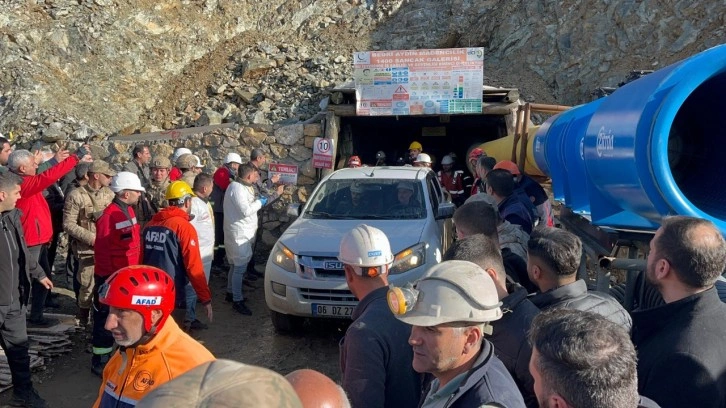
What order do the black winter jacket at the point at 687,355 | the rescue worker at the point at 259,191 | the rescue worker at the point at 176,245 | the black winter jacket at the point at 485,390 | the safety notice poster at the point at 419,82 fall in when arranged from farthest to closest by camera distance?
the safety notice poster at the point at 419,82 < the rescue worker at the point at 259,191 < the rescue worker at the point at 176,245 < the black winter jacket at the point at 687,355 < the black winter jacket at the point at 485,390

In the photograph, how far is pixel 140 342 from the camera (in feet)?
8.73

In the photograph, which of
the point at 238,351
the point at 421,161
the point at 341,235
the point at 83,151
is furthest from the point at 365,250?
the point at 421,161

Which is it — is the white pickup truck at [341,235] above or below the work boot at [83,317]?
above

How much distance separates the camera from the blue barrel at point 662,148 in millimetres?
2613

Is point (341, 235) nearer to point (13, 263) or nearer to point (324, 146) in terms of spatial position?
point (13, 263)

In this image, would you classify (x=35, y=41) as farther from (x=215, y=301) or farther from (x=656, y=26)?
(x=656, y=26)

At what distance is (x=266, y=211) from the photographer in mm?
10656

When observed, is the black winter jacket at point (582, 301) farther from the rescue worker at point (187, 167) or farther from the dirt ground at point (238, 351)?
the rescue worker at point (187, 167)

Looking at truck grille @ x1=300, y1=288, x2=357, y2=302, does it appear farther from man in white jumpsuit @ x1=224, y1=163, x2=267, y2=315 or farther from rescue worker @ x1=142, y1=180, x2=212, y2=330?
man in white jumpsuit @ x1=224, y1=163, x2=267, y2=315

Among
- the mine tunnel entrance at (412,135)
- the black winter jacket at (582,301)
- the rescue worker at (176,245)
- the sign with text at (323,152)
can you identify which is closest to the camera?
the black winter jacket at (582,301)

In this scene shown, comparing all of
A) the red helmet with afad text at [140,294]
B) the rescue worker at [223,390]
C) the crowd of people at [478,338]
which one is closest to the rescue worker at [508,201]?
the crowd of people at [478,338]

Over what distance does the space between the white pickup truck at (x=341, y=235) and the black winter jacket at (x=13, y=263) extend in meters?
2.27

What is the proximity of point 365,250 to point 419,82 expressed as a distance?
29.0 feet

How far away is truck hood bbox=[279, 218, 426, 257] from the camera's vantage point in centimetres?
632
